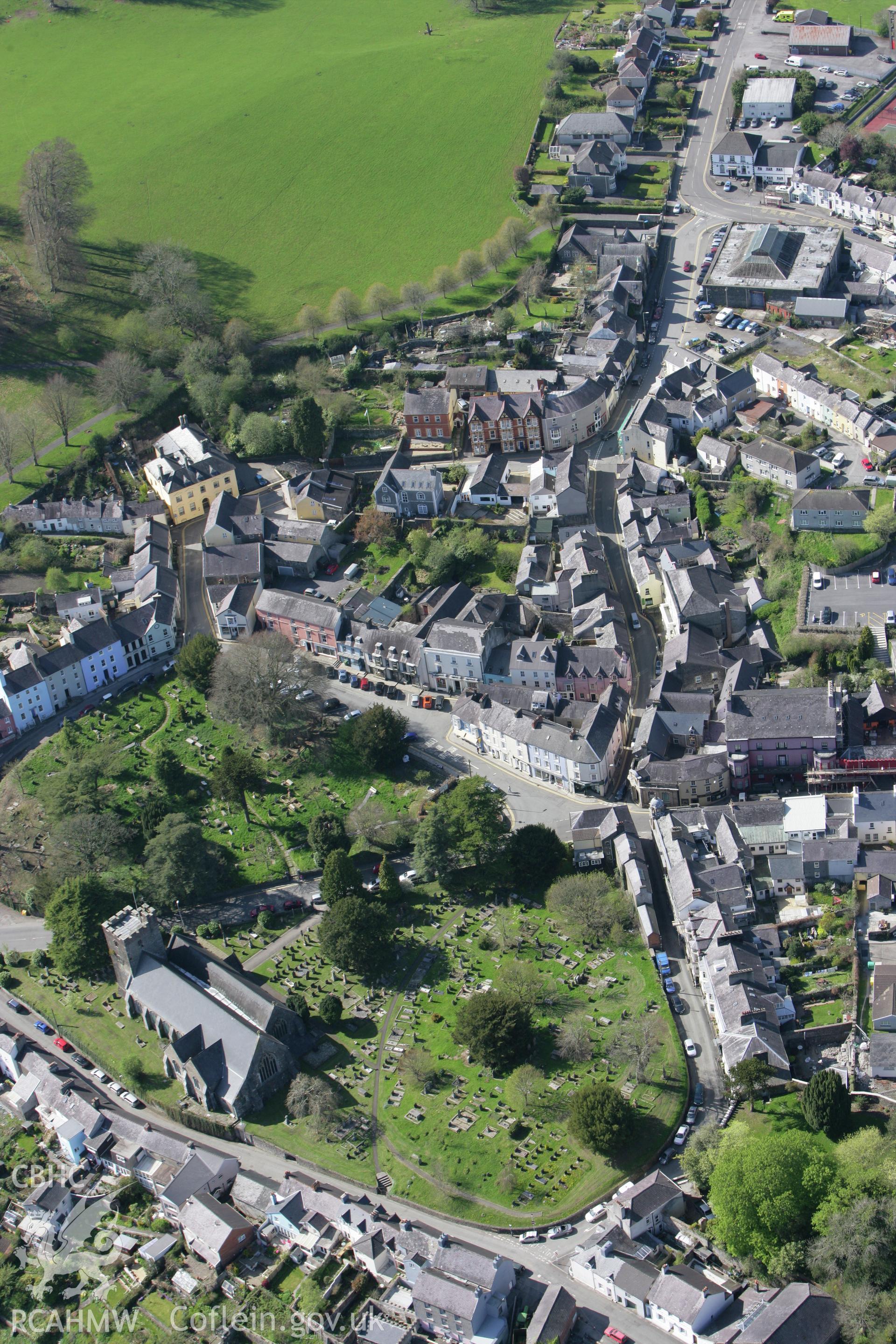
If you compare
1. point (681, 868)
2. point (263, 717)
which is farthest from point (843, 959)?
point (263, 717)

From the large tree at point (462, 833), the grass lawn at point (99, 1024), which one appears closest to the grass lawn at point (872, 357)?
the large tree at point (462, 833)

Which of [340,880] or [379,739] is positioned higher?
[379,739]

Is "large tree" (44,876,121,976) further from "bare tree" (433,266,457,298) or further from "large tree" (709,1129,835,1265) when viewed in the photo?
"bare tree" (433,266,457,298)

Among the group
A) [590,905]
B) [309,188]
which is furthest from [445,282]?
[590,905]

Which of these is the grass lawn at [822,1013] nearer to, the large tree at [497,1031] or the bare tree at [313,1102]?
the large tree at [497,1031]

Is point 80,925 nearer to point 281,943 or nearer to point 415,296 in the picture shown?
point 281,943

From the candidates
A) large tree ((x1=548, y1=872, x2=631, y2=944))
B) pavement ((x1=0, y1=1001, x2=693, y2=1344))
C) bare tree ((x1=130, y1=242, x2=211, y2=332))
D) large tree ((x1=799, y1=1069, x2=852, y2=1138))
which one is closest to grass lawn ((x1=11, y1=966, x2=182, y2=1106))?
pavement ((x1=0, y1=1001, x2=693, y2=1344))

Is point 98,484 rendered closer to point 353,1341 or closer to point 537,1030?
point 537,1030
